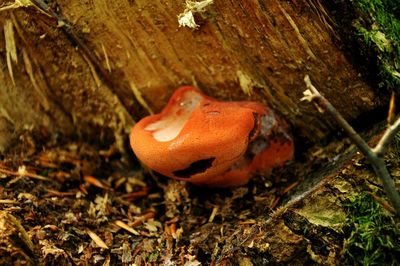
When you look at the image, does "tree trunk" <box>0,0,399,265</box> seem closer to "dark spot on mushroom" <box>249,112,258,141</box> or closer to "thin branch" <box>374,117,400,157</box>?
"dark spot on mushroom" <box>249,112,258,141</box>

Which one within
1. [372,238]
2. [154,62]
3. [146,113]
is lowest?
[372,238]

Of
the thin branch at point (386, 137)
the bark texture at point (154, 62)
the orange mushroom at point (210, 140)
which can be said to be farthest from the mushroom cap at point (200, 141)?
the thin branch at point (386, 137)

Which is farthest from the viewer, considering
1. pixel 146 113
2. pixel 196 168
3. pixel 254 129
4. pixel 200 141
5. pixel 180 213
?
pixel 146 113

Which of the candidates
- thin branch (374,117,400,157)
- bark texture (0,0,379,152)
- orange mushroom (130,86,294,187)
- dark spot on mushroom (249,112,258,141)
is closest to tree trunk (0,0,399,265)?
bark texture (0,0,379,152)

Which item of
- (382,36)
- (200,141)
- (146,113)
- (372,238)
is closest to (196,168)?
(200,141)

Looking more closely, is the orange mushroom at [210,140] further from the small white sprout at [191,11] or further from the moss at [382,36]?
the moss at [382,36]

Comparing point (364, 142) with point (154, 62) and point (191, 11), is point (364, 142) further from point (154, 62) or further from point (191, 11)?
point (154, 62)

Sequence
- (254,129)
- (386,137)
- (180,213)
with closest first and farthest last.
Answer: (386,137) < (254,129) < (180,213)
